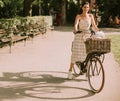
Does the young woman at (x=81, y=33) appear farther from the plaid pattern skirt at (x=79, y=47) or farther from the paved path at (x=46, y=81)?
the paved path at (x=46, y=81)

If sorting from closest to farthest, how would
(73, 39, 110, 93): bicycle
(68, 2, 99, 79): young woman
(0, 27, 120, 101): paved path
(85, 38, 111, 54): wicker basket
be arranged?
(0, 27, 120, 101): paved path < (85, 38, 111, 54): wicker basket < (73, 39, 110, 93): bicycle < (68, 2, 99, 79): young woman

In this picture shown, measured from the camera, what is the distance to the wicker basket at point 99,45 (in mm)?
7977

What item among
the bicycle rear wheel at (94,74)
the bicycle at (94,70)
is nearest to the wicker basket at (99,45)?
the bicycle at (94,70)

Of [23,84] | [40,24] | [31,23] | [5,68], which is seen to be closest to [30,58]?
[5,68]

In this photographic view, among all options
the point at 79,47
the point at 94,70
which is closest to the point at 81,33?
the point at 79,47

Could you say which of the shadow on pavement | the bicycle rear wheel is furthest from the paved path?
the bicycle rear wheel

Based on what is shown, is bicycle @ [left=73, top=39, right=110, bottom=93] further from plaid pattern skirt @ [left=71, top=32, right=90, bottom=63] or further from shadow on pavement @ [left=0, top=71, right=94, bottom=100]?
plaid pattern skirt @ [left=71, top=32, right=90, bottom=63]

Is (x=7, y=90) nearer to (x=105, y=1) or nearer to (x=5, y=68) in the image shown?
(x=5, y=68)

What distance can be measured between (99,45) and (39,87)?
1659 millimetres

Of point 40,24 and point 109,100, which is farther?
point 40,24

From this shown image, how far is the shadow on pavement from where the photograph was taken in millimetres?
7781

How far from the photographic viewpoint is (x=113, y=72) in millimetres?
10812

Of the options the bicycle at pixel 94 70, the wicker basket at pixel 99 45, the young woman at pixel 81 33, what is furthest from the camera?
the young woman at pixel 81 33

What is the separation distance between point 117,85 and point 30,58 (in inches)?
206
